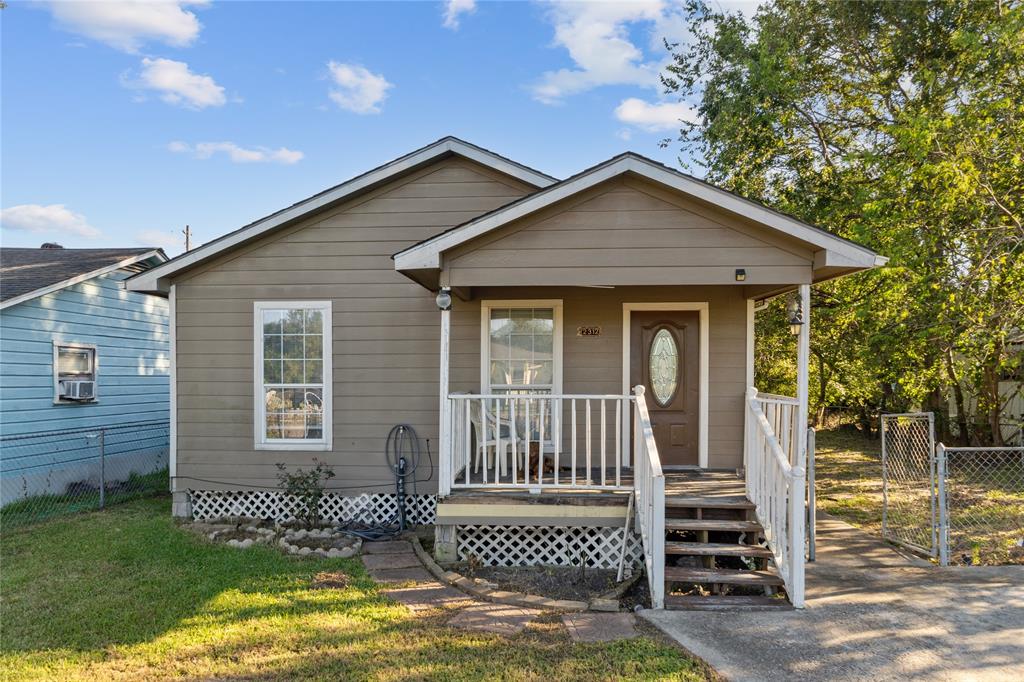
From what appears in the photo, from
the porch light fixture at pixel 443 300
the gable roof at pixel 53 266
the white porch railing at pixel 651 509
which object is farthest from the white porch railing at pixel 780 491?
the gable roof at pixel 53 266

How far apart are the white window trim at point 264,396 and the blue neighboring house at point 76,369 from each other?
294 centimetres

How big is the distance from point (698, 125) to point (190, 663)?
12846 mm

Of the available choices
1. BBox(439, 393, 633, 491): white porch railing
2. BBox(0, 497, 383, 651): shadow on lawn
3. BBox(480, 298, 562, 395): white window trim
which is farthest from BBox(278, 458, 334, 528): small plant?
BBox(480, 298, 562, 395): white window trim

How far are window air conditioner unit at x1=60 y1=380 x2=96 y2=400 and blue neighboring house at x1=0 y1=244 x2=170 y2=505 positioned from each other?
16 mm

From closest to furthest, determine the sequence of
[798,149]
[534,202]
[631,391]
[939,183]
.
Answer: [534,202]
[631,391]
[939,183]
[798,149]

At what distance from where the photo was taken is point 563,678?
3631mm

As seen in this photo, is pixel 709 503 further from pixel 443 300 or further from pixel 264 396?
pixel 264 396

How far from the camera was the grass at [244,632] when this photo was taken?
12.3 feet

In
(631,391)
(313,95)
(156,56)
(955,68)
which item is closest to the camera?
(631,391)

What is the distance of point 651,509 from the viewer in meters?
4.91

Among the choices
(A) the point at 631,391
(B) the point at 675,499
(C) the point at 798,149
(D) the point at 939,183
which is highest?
(C) the point at 798,149

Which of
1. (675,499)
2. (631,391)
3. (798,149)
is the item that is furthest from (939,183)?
(675,499)

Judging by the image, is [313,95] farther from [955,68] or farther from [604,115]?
[955,68]

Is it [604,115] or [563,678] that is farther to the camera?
[604,115]
